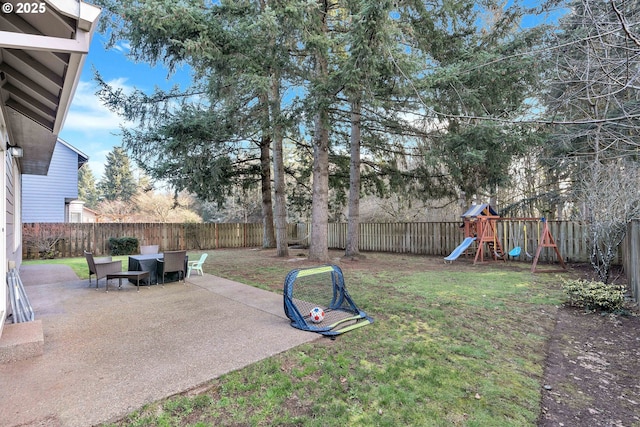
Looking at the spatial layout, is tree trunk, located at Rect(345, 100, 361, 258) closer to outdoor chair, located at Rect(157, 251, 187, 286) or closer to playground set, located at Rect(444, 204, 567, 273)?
playground set, located at Rect(444, 204, 567, 273)

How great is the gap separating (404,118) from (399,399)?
35.0ft

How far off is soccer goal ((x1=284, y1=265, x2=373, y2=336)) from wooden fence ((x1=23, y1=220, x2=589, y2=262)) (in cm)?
813

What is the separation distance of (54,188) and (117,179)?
88.1 ft

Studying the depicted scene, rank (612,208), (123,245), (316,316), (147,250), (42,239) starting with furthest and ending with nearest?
(123,245) → (42,239) → (147,250) → (612,208) → (316,316)

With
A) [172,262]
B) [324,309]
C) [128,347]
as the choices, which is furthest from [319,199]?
[128,347]

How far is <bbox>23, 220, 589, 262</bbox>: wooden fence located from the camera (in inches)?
419

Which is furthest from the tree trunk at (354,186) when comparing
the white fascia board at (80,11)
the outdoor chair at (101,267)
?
the white fascia board at (80,11)

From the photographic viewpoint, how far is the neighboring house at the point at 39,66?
2.38 m

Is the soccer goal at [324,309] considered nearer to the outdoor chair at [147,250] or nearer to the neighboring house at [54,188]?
the outdoor chair at [147,250]

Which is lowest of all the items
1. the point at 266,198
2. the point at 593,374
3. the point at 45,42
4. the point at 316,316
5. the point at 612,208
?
the point at 593,374

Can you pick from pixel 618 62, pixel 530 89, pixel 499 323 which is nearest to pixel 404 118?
pixel 530 89

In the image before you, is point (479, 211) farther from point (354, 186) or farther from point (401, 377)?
point (401, 377)

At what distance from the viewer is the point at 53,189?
58.9 ft

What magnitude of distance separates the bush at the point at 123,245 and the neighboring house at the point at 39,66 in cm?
830
